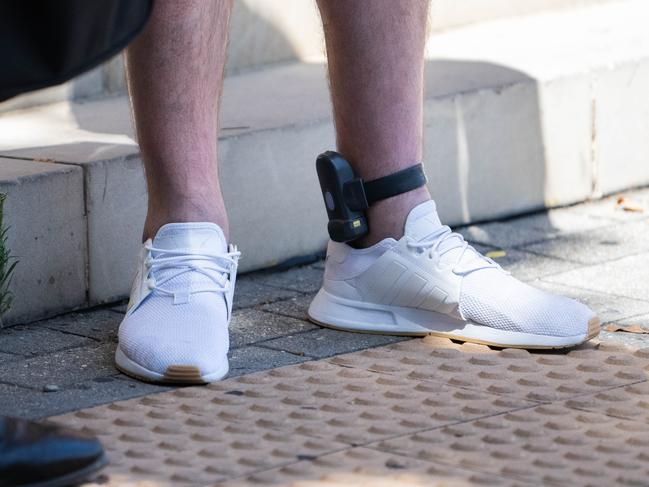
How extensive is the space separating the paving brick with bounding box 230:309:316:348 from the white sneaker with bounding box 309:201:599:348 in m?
0.05

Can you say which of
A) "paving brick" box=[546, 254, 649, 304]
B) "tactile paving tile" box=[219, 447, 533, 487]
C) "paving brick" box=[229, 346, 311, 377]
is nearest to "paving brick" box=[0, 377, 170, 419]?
"paving brick" box=[229, 346, 311, 377]

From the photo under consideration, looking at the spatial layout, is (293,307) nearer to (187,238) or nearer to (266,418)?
A: (187,238)

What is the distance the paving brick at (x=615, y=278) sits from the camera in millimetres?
2573

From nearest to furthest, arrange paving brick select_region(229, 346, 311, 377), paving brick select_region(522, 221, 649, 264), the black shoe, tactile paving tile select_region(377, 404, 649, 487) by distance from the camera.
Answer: the black shoe, tactile paving tile select_region(377, 404, 649, 487), paving brick select_region(229, 346, 311, 377), paving brick select_region(522, 221, 649, 264)

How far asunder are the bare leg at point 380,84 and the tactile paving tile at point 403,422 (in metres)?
→ 0.28

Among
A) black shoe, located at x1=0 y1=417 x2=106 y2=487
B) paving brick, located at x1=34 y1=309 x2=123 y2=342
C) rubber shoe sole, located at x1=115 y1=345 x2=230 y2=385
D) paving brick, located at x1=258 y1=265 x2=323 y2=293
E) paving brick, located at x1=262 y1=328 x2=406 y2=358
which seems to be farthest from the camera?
paving brick, located at x1=258 y1=265 x2=323 y2=293

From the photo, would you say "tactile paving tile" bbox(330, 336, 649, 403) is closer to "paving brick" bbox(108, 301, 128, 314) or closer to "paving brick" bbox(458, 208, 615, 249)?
"paving brick" bbox(108, 301, 128, 314)

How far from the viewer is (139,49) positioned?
2.12m

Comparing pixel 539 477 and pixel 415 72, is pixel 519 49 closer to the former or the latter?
pixel 415 72

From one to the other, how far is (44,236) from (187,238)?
393mm

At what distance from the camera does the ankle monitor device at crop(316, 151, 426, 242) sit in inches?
89.0

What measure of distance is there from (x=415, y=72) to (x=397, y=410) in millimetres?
706

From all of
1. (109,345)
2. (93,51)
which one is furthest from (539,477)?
(109,345)

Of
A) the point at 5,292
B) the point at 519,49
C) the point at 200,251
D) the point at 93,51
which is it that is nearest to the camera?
the point at 93,51
